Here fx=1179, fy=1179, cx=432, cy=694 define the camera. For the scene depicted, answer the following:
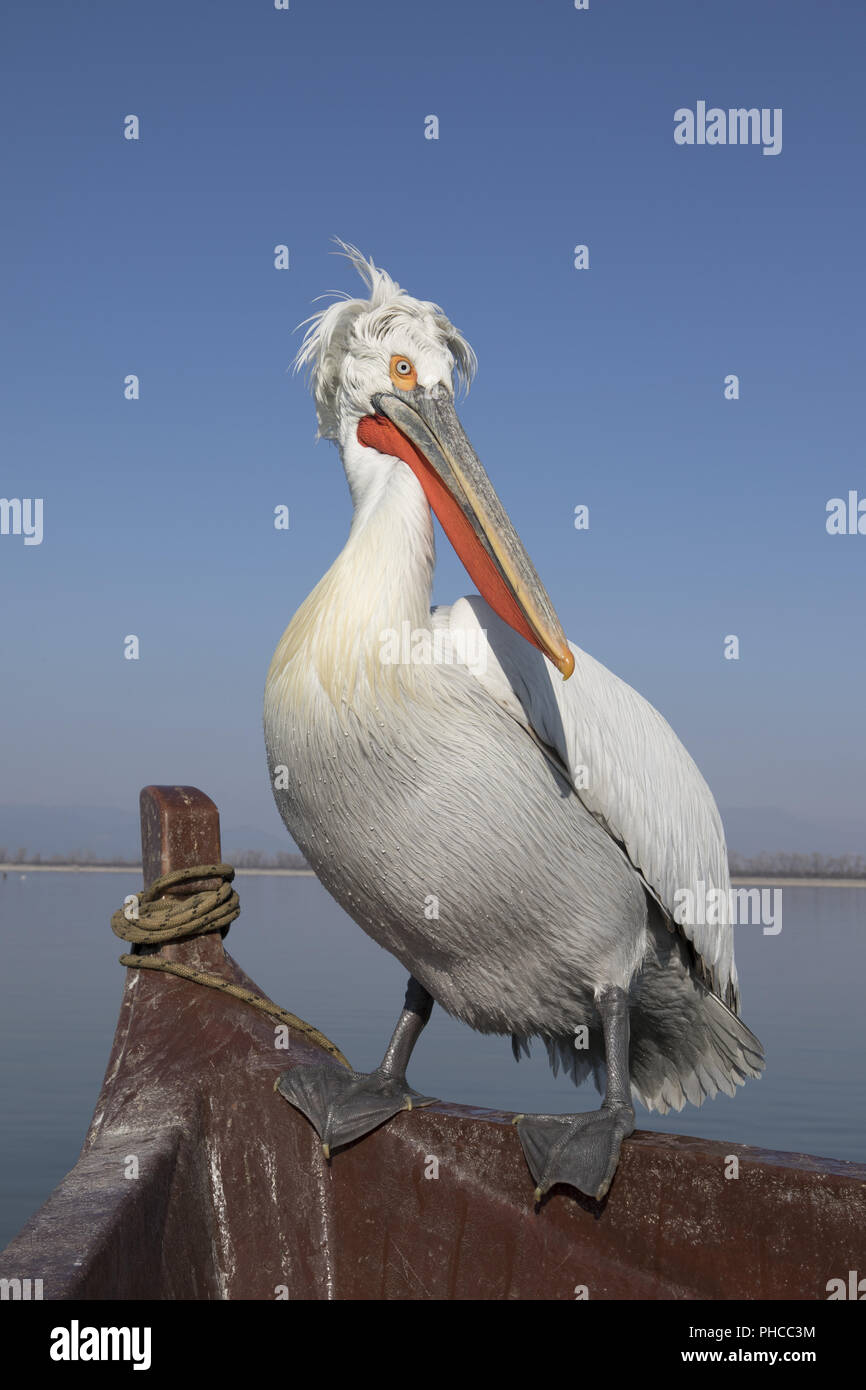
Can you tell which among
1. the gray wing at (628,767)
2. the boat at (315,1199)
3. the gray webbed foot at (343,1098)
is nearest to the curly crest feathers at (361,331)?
the gray wing at (628,767)

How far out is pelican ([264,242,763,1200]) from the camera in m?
2.48

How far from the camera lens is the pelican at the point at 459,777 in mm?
2484

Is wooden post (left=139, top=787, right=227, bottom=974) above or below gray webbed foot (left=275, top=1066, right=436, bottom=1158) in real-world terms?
above

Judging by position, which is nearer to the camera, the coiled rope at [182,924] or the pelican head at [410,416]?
the pelican head at [410,416]

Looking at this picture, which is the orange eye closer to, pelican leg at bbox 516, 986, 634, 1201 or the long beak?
the long beak

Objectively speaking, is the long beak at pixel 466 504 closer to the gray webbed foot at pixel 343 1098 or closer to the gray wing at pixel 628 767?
the gray wing at pixel 628 767

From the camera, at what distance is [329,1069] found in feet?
9.26

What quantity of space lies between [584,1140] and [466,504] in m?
1.40

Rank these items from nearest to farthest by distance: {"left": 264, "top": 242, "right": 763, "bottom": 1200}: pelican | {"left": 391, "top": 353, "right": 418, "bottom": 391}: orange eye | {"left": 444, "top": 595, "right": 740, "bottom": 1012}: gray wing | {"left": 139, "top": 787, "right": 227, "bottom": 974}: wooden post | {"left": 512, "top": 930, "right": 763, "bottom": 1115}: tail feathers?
{"left": 264, "top": 242, "right": 763, "bottom": 1200}: pelican → {"left": 444, "top": 595, "right": 740, "bottom": 1012}: gray wing → {"left": 391, "top": 353, "right": 418, "bottom": 391}: orange eye → {"left": 512, "top": 930, "right": 763, "bottom": 1115}: tail feathers → {"left": 139, "top": 787, "right": 227, "bottom": 974}: wooden post

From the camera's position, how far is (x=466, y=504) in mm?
2701

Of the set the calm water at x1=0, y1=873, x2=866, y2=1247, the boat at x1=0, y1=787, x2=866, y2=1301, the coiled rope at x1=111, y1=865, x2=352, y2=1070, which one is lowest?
the calm water at x1=0, y1=873, x2=866, y2=1247

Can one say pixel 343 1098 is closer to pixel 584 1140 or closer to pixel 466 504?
pixel 584 1140

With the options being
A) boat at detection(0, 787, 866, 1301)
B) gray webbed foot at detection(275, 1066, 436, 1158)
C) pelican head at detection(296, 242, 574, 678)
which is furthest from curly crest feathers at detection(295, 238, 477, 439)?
gray webbed foot at detection(275, 1066, 436, 1158)
